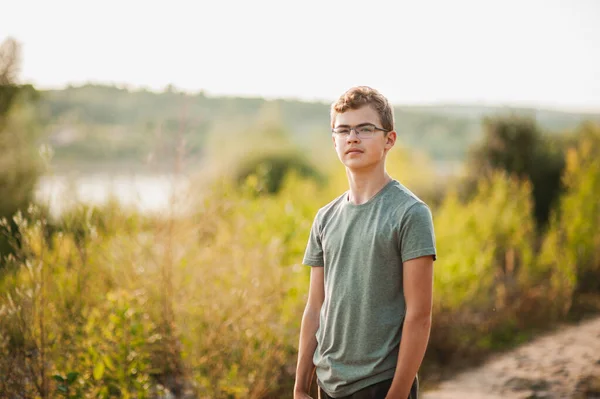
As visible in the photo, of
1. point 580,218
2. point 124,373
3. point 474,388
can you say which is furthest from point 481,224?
point 124,373

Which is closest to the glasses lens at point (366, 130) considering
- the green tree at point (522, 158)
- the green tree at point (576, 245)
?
the green tree at point (576, 245)

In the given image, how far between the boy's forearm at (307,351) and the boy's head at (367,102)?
77cm

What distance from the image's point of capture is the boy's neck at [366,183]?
2012mm

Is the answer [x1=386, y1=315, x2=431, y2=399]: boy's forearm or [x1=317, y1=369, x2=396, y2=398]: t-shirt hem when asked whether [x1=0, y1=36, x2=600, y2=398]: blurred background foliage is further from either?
[x1=386, y1=315, x2=431, y2=399]: boy's forearm

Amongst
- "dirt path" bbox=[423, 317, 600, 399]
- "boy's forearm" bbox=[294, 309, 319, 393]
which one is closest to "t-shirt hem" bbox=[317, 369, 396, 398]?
"boy's forearm" bbox=[294, 309, 319, 393]

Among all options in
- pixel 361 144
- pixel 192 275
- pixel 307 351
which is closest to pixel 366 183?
pixel 361 144

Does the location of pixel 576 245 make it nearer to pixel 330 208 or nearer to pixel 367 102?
pixel 330 208

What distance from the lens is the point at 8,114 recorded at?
5258 millimetres

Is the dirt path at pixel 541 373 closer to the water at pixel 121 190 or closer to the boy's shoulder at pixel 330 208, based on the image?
the water at pixel 121 190

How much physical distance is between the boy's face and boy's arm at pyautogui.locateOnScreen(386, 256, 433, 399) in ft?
1.31

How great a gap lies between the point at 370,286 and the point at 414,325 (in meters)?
0.20

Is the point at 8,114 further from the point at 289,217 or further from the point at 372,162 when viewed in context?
the point at 372,162

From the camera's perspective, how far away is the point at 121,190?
4.18m

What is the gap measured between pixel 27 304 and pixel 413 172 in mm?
9458
